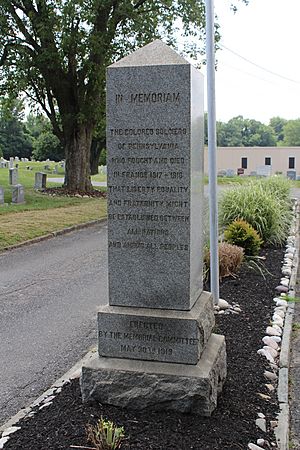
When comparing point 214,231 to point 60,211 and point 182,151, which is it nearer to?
point 182,151

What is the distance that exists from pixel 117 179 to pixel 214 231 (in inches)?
105

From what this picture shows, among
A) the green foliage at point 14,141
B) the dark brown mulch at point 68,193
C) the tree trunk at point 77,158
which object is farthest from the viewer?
the green foliage at point 14,141

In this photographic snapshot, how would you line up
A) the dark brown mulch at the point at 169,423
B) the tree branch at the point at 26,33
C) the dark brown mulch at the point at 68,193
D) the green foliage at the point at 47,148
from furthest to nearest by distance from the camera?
the green foliage at the point at 47,148
the dark brown mulch at the point at 68,193
the tree branch at the point at 26,33
the dark brown mulch at the point at 169,423

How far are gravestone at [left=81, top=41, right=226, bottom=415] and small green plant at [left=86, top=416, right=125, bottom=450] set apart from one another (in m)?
0.51

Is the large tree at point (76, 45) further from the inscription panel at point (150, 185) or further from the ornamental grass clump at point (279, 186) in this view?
the inscription panel at point (150, 185)

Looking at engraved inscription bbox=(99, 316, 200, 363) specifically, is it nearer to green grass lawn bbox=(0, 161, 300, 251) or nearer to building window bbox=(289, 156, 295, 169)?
green grass lawn bbox=(0, 161, 300, 251)

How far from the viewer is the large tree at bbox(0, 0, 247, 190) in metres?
20.8

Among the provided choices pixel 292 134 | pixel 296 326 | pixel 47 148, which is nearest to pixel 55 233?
pixel 296 326

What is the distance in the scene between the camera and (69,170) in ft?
81.8

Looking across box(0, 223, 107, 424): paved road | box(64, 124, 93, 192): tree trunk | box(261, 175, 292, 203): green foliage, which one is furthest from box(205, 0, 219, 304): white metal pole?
box(64, 124, 93, 192): tree trunk

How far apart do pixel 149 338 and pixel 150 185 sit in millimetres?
1102

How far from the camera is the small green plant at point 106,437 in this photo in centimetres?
340

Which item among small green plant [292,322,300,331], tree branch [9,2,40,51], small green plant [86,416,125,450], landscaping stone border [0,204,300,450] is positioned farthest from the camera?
tree branch [9,2,40,51]

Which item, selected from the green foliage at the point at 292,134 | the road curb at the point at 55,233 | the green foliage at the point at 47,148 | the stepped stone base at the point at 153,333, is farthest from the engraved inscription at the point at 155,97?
the green foliage at the point at 292,134
